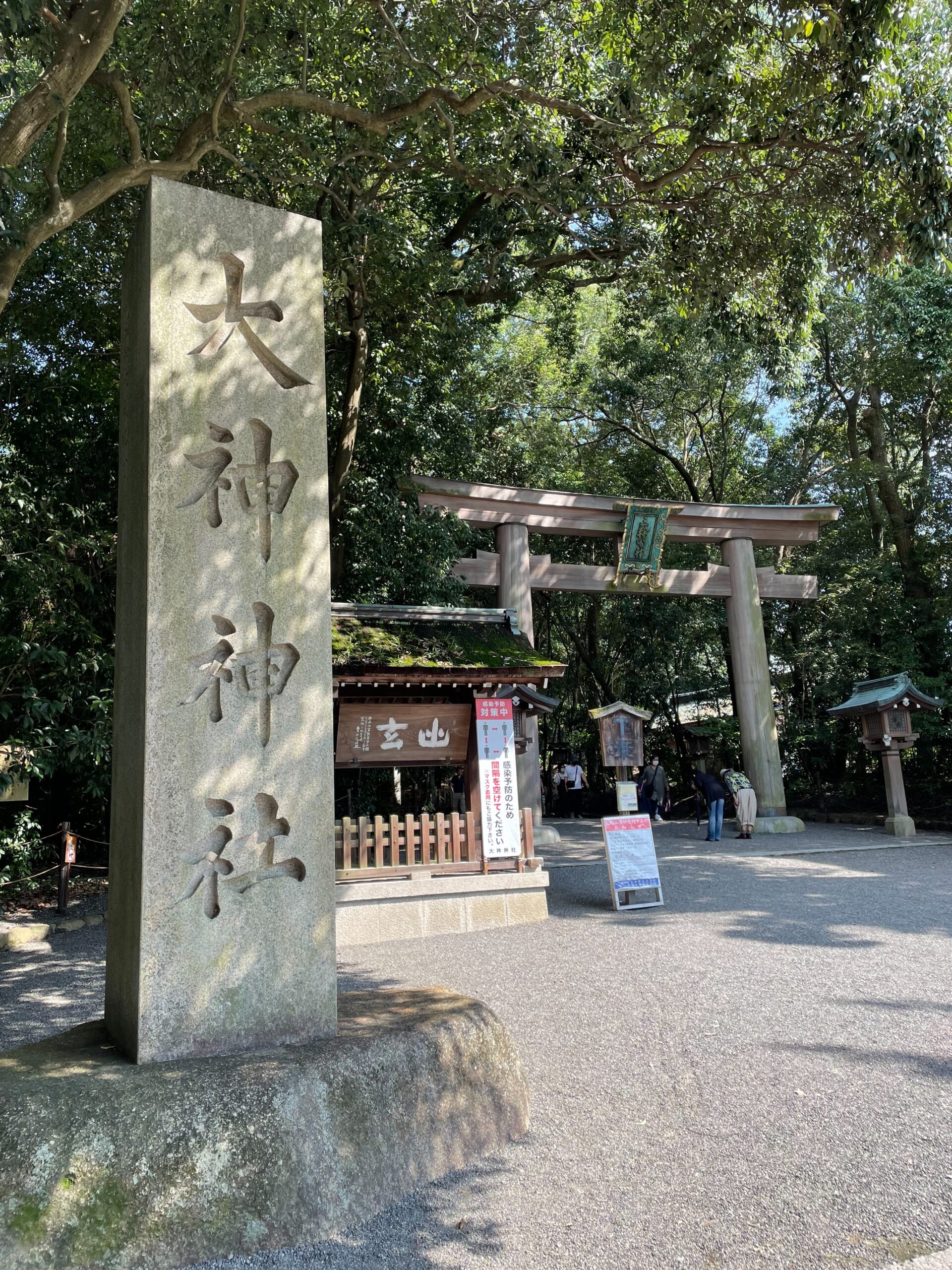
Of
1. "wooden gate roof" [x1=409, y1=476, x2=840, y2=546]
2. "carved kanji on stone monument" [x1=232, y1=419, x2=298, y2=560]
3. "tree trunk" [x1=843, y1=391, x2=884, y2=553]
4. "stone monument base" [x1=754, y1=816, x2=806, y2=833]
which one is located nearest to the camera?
"carved kanji on stone monument" [x1=232, y1=419, x2=298, y2=560]

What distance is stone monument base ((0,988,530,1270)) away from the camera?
2402 millimetres

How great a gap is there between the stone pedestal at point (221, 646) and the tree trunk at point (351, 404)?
786 centimetres

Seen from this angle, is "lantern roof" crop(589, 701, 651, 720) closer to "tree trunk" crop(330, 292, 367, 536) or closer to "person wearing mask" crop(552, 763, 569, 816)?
"tree trunk" crop(330, 292, 367, 536)

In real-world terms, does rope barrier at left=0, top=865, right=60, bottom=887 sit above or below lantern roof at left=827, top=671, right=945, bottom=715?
below

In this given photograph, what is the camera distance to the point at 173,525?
323cm

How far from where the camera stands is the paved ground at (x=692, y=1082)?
8.70ft

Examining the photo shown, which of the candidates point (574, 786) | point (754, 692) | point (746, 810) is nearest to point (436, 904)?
point (746, 810)

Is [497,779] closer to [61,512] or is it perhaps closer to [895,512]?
[61,512]

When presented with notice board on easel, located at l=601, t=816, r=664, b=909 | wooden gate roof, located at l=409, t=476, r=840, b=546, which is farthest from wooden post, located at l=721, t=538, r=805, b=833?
notice board on easel, located at l=601, t=816, r=664, b=909

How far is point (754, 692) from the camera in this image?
49.9 feet

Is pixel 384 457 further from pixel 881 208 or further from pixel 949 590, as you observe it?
pixel 949 590

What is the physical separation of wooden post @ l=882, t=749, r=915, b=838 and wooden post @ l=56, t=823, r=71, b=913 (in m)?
12.2

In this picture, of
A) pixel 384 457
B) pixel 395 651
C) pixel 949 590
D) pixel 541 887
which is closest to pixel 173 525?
pixel 395 651

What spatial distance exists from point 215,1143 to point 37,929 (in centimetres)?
685
